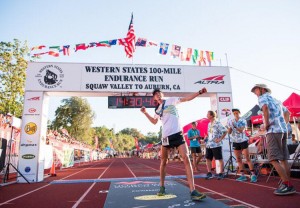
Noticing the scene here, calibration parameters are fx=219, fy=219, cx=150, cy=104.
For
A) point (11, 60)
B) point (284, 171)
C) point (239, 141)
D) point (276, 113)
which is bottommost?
point (284, 171)

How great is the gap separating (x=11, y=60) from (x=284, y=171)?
26.0 meters

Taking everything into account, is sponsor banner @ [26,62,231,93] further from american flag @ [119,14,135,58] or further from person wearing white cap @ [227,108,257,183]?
person wearing white cap @ [227,108,257,183]

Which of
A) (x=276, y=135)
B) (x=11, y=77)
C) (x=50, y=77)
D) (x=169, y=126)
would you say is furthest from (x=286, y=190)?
(x=11, y=77)

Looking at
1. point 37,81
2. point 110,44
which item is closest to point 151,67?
point 110,44

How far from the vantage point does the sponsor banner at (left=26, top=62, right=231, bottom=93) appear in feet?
28.8

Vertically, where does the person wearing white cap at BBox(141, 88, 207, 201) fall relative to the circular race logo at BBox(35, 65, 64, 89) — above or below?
below

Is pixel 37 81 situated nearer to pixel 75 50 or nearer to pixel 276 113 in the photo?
pixel 75 50

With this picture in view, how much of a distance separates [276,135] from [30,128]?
8184 mm

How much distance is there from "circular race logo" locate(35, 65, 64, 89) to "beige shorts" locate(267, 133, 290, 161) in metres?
7.67

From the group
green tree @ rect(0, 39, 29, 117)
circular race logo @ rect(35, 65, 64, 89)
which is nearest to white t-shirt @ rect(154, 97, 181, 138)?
circular race logo @ rect(35, 65, 64, 89)

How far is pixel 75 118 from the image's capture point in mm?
40844

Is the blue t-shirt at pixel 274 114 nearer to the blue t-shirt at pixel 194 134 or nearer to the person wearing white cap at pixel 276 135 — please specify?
the person wearing white cap at pixel 276 135

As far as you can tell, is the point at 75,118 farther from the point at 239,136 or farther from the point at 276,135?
the point at 276,135

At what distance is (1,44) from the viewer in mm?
22453
